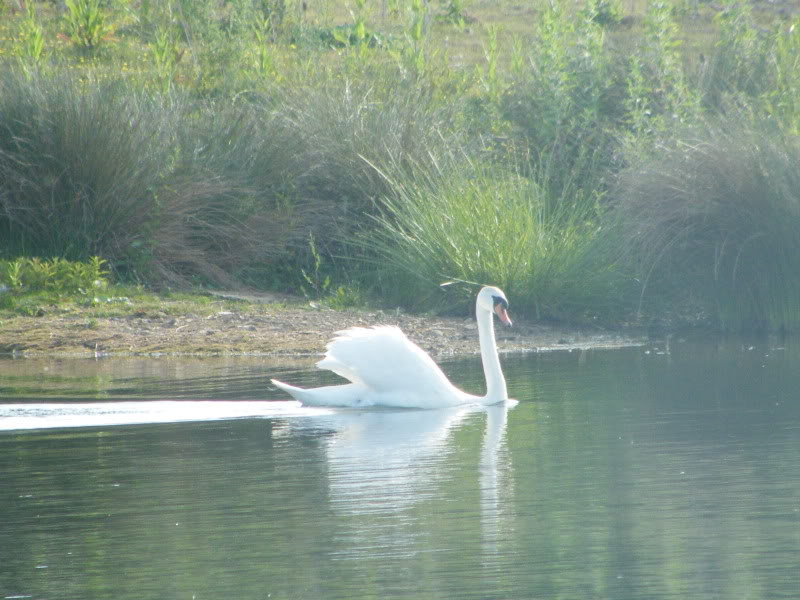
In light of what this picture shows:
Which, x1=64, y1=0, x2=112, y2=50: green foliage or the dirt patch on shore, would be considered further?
x1=64, y1=0, x2=112, y2=50: green foliage

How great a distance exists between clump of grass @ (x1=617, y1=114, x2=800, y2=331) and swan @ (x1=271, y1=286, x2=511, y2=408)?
5850 mm

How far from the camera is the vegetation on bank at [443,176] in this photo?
15.8 metres

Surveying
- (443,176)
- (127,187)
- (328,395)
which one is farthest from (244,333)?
(328,395)

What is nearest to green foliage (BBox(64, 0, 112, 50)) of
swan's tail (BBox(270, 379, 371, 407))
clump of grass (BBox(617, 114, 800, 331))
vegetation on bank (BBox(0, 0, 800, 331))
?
vegetation on bank (BBox(0, 0, 800, 331))

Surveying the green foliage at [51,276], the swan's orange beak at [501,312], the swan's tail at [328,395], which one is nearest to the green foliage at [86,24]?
the green foliage at [51,276]

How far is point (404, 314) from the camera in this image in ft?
54.1

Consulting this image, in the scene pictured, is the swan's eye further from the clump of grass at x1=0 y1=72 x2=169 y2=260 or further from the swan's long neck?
the clump of grass at x1=0 y1=72 x2=169 y2=260

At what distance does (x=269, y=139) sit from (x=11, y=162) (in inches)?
140

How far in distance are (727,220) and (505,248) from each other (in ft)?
8.21

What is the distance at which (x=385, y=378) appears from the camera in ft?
34.0

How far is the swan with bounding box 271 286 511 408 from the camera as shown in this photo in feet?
33.6

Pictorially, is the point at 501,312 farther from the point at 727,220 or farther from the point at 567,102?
the point at 567,102

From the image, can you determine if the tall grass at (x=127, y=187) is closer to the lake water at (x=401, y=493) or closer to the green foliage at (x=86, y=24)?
the lake water at (x=401, y=493)

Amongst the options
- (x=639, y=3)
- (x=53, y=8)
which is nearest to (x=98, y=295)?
(x=53, y=8)
